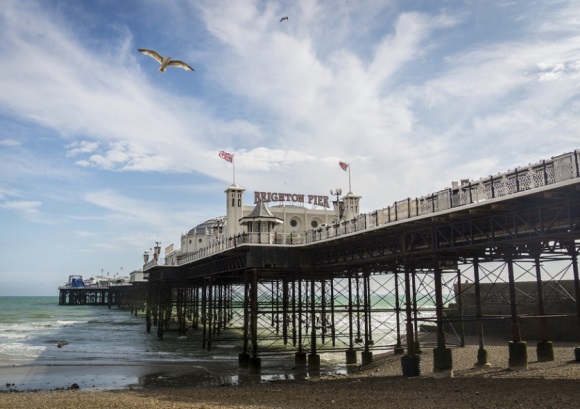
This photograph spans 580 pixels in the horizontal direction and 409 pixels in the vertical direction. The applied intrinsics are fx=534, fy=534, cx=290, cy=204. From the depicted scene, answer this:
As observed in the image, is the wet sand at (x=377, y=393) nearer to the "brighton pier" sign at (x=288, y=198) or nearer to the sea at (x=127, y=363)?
the sea at (x=127, y=363)

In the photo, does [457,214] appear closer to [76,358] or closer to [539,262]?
[539,262]

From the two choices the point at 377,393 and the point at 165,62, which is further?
the point at 165,62

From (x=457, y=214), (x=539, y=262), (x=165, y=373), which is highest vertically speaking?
(x=457, y=214)

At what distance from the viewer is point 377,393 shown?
18156 millimetres

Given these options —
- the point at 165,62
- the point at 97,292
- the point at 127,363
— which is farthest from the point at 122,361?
the point at 97,292

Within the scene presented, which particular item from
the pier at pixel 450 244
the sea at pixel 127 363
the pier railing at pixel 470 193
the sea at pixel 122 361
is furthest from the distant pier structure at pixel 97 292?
the pier railing at pixel 470 193

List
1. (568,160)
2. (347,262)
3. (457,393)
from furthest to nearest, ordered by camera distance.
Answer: (347,262) < (457,393) < (568,160)

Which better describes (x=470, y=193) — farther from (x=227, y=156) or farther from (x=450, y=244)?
(x=227, y=156)

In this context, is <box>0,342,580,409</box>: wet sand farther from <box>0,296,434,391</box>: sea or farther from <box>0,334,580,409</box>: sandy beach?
<box>0,296,434,391</box>: sea

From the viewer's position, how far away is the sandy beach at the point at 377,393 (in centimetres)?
1583

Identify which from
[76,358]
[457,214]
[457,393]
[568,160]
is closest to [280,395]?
[457,393]

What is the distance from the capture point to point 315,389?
20.3m

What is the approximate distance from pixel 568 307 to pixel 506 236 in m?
20.4

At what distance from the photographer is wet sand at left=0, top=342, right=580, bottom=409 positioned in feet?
51.9
